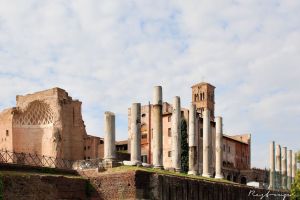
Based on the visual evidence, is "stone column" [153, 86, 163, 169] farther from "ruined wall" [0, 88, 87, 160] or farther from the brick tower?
the brick tower

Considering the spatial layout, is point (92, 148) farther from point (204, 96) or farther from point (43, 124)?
point (204, 96)

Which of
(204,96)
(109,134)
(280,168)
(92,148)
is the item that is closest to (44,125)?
(92,148)

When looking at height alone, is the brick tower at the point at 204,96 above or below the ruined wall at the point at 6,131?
above

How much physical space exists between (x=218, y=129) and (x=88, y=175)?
1834 cm

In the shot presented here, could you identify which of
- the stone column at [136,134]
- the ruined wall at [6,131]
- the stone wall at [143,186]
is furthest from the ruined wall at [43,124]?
the stone wall at [143,186]

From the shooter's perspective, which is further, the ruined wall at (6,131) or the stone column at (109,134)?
the ruined wall at (6,131)

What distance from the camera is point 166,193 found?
22859 mm

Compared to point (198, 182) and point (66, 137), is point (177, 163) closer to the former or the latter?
point (198, 182)

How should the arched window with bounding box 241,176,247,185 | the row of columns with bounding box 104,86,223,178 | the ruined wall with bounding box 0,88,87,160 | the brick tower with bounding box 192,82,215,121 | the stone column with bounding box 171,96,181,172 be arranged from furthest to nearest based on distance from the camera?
the brick tower with bounding box 192,82,215,121
the arched window with bounding box 241,176,247,185
the ruined wall with bounding box 0,88,87,160
the stone column with bounding box 171,96,181,172
the row of columns with bounding box 104,86,223,178

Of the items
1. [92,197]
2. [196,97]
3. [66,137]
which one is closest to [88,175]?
[92,197]

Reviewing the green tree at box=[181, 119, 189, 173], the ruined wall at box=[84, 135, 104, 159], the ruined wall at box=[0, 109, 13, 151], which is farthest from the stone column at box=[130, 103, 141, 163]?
the ruined wall at box=[84, 135, 104, 159]

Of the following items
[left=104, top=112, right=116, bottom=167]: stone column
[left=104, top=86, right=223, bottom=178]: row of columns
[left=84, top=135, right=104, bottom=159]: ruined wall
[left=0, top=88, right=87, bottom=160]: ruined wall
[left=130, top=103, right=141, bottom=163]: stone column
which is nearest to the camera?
[left=104, top=112, right=116, bottom=167]: stone column

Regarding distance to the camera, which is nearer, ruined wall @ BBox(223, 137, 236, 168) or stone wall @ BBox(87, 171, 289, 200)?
stone wall @ BBox(87, 171, 289, 200)

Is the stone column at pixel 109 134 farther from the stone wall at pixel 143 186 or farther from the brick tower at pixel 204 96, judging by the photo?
the brick tower at pixel 204 96
